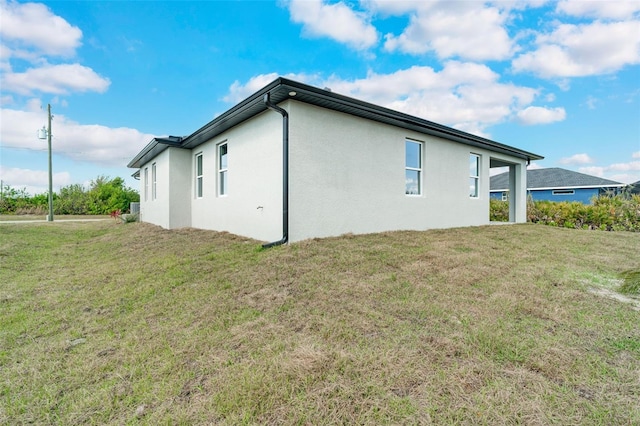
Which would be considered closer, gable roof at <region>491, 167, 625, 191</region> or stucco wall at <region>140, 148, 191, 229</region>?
stucco wall at <region>140, 148, 191, 229</region>

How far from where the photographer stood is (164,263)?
5375 millimetres

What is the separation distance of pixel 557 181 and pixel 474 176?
17397 mm

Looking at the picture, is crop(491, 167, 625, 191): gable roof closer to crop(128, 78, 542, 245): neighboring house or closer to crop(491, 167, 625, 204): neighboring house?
crop(491, 167, 625, 204): neighboring house

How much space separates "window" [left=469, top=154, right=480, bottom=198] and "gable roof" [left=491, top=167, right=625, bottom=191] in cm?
1535

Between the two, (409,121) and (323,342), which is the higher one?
(409,121)

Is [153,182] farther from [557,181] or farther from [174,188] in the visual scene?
[557,181]

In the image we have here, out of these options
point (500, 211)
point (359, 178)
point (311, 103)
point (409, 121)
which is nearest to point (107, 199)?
point (311, 103)

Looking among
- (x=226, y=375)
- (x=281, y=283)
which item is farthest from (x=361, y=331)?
(x=281, y=283)

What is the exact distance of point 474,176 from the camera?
34.2 feet

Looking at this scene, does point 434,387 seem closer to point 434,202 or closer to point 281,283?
point 281,283

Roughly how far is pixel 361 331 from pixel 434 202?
699cm

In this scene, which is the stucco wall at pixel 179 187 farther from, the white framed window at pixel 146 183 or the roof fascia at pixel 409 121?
the roof fascia at pixel 409 121

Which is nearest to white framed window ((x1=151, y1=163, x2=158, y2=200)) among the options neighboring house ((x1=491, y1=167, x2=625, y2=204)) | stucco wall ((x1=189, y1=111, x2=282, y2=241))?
stucco wall ((x1=189, y1=111, x2=282, y2=241))

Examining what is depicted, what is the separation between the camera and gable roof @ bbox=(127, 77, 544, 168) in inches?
214
